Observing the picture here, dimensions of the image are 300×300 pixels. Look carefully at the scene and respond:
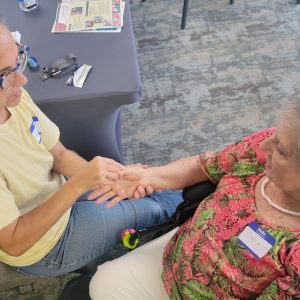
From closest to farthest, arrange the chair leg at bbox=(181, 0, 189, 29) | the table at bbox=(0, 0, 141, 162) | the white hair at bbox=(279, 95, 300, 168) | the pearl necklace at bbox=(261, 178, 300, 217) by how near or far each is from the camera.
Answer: the white hair at bbox=(279, 95, 300, 168)
the pearl necklace at bbox=(261, 178, 300, 217)
the table at bbox=(0, 0, 141, 162)
the chair leg at bbox=(181, 0, 189, 29)

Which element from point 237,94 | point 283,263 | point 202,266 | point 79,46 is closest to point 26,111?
point 79,46

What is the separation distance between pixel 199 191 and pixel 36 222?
0.57m

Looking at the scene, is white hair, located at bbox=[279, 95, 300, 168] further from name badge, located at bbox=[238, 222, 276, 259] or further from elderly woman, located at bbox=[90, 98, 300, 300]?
name badge, located at bbox=[238, 222, 276, 259]

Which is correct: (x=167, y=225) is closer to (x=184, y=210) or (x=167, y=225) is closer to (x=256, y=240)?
(x=184, y=210)

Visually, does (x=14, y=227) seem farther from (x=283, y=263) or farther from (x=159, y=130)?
(x=159, y=130)

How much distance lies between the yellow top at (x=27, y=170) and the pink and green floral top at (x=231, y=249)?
47cm

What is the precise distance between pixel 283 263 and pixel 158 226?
58 cm

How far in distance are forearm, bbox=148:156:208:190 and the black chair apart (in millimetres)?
66

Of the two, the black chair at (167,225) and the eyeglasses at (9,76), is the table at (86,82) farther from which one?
the black chair at (167,225)

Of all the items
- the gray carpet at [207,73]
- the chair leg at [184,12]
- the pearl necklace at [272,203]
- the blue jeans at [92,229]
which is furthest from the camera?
the chair leg at [184,12]

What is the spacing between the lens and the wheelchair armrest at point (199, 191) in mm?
1394

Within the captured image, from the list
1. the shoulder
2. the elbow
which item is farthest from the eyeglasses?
the shoulder

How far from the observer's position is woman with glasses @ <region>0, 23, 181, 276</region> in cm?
119

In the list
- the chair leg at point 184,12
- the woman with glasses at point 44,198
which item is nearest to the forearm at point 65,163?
the woman with glasses at point 44,198
